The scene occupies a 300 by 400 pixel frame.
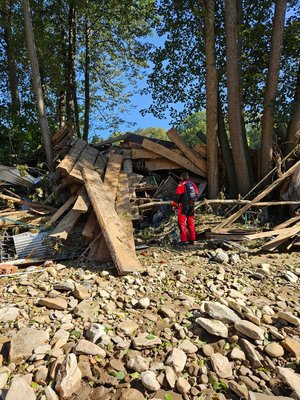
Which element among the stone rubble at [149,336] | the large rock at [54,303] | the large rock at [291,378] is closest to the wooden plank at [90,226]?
the stone rubble at [149,336]

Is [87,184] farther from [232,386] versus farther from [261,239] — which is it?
[232,386]

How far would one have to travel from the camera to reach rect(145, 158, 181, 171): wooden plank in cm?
764

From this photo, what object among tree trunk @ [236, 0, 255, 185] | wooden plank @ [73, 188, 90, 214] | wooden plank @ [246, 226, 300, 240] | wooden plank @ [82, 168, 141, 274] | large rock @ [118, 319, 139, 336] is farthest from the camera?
tree trunk @ [236, 0, 255, 185]

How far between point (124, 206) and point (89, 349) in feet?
10.9

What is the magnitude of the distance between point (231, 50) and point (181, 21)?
3023 millimetres

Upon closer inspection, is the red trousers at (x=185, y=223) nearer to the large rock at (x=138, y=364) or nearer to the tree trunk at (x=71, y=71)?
the large rock at (x=138, y=364)

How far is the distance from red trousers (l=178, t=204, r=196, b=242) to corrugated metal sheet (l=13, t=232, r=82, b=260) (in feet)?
6.71

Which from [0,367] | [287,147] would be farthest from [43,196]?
[287,147]

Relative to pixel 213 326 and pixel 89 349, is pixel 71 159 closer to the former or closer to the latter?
pixel 89 349

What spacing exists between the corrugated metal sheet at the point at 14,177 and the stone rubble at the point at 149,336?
3.26 metres

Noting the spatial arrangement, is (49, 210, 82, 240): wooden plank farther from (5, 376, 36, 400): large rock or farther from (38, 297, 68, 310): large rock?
(5, 376, 36, 400): large rock

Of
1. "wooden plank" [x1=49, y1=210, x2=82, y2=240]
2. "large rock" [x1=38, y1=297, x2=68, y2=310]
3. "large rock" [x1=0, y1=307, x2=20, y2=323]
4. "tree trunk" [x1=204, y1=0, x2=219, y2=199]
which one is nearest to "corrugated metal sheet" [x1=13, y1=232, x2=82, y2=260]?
"wooden plank" [x1=49, y1=210, x2=82, y2=240]

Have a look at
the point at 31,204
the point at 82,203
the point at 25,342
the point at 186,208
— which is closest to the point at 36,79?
the point at 31,204

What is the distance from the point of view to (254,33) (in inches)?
284
